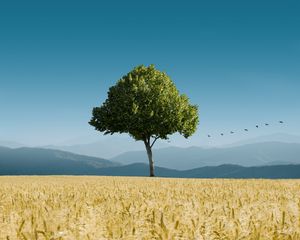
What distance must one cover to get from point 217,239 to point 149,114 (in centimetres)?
5774

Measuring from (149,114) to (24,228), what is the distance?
57394mm

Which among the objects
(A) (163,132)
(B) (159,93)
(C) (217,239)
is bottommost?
(C) (217,239)

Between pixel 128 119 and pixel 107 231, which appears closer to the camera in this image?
pixel 107 231

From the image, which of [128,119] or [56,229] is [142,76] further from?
[56,229]

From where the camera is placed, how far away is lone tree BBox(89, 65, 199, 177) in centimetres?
6075

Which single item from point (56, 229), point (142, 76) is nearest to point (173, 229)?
point (56, 229)

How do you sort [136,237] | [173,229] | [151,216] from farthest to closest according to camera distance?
[151,216]
[173,229]
[136,237]

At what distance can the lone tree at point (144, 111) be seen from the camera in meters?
60.8

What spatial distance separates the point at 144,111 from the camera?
60844 millimetres

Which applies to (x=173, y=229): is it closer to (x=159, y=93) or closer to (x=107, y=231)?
(x=107, y=231)

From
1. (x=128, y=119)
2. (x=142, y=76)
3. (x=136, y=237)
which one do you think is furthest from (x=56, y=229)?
(x=142, y=76)

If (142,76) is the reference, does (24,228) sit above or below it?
below

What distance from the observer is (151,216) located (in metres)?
4.13

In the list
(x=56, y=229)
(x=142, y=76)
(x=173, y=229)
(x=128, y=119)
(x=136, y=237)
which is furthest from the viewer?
(x=142, y=76)
